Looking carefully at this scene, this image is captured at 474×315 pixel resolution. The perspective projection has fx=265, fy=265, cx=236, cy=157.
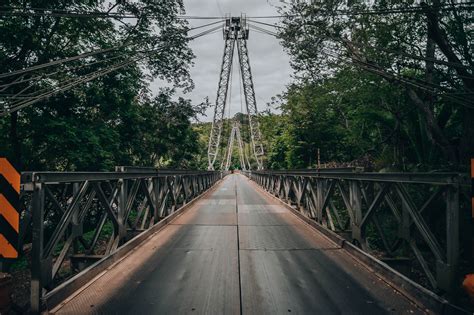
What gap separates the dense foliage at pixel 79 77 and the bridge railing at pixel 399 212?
5.11 metres

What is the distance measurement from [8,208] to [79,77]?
14.8 feet

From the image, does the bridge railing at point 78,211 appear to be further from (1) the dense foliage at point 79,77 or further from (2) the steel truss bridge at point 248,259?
(1) the dense foliage at point 79,77

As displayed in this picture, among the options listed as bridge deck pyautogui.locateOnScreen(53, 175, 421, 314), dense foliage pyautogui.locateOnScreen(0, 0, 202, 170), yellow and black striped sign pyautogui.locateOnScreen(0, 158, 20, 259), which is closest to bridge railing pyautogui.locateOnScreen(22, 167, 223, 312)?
yellow and black striped sign pyautogui.locateOnScreen(0, 158, 20, 259)

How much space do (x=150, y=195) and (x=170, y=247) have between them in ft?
5.18

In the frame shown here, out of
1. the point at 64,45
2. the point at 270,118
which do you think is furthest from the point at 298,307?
the point at 270,118

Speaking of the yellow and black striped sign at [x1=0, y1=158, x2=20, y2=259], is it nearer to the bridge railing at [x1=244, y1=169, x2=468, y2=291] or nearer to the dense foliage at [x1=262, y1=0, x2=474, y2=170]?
the bridge railing at [x1=244, y1=169, x2=468, y2=291]

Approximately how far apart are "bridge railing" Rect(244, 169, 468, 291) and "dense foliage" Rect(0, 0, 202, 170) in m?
5.11

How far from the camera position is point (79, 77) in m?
5.92

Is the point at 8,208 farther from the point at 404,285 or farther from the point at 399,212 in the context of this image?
the point at 399,212

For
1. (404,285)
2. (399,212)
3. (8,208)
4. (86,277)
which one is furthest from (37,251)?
(399,212)

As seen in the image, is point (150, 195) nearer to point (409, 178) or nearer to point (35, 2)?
point (409, 178)

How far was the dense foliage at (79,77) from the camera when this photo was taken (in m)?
7.32

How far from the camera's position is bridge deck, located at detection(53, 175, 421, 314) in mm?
2623

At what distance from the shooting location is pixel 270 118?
1278 inches
